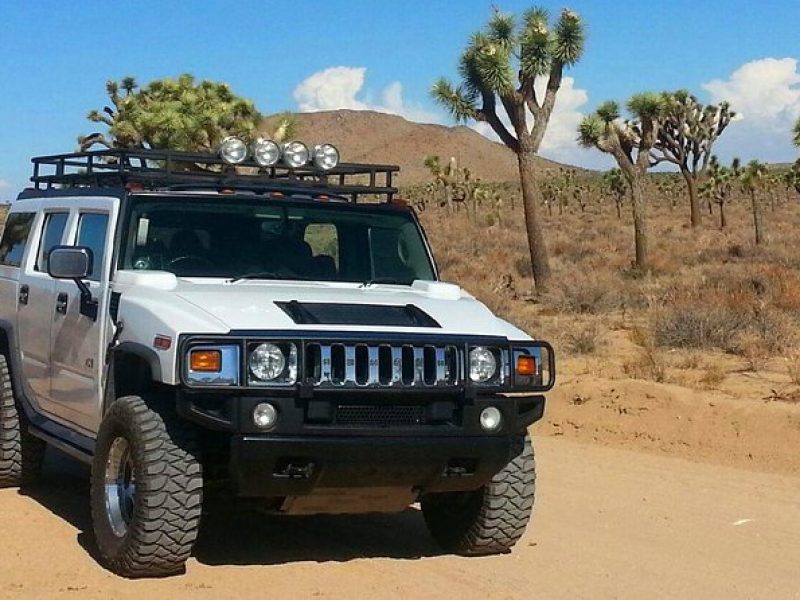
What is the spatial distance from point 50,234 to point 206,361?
311 centimetres

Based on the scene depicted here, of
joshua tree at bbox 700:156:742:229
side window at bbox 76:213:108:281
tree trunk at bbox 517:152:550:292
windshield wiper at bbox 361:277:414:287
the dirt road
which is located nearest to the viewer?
the dirt road

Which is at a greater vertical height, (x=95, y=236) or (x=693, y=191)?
(x=693, y=191)

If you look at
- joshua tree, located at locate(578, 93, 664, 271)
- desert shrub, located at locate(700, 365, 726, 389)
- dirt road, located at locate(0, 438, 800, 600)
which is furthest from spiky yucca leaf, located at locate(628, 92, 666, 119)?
dirt road, located at locate(0, 438, 800, 600)

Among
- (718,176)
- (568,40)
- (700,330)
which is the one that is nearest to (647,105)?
(568,40)

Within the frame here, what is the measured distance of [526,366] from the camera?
590 cm

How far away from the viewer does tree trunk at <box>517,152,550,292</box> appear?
24297 millimetres

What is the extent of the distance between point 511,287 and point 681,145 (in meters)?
21.3

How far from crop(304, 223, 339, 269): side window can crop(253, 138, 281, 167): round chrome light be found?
573 millimetres

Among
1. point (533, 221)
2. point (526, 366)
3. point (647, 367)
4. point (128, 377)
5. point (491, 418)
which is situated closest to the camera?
point (491, 418)

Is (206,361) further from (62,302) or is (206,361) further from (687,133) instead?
(687,133)

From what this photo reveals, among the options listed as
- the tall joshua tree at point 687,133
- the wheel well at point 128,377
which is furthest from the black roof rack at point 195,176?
the tall joshua tree at point 687,133

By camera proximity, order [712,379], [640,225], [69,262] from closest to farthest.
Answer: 1. [69,262]
2. [712,379]
3. [640,225]

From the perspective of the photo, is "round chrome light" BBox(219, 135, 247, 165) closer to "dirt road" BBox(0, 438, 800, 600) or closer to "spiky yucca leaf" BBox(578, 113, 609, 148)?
"dirt road" BBox(0, 438, 800, 600)

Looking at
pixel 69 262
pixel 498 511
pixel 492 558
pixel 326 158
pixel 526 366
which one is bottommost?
pixel 492 558
